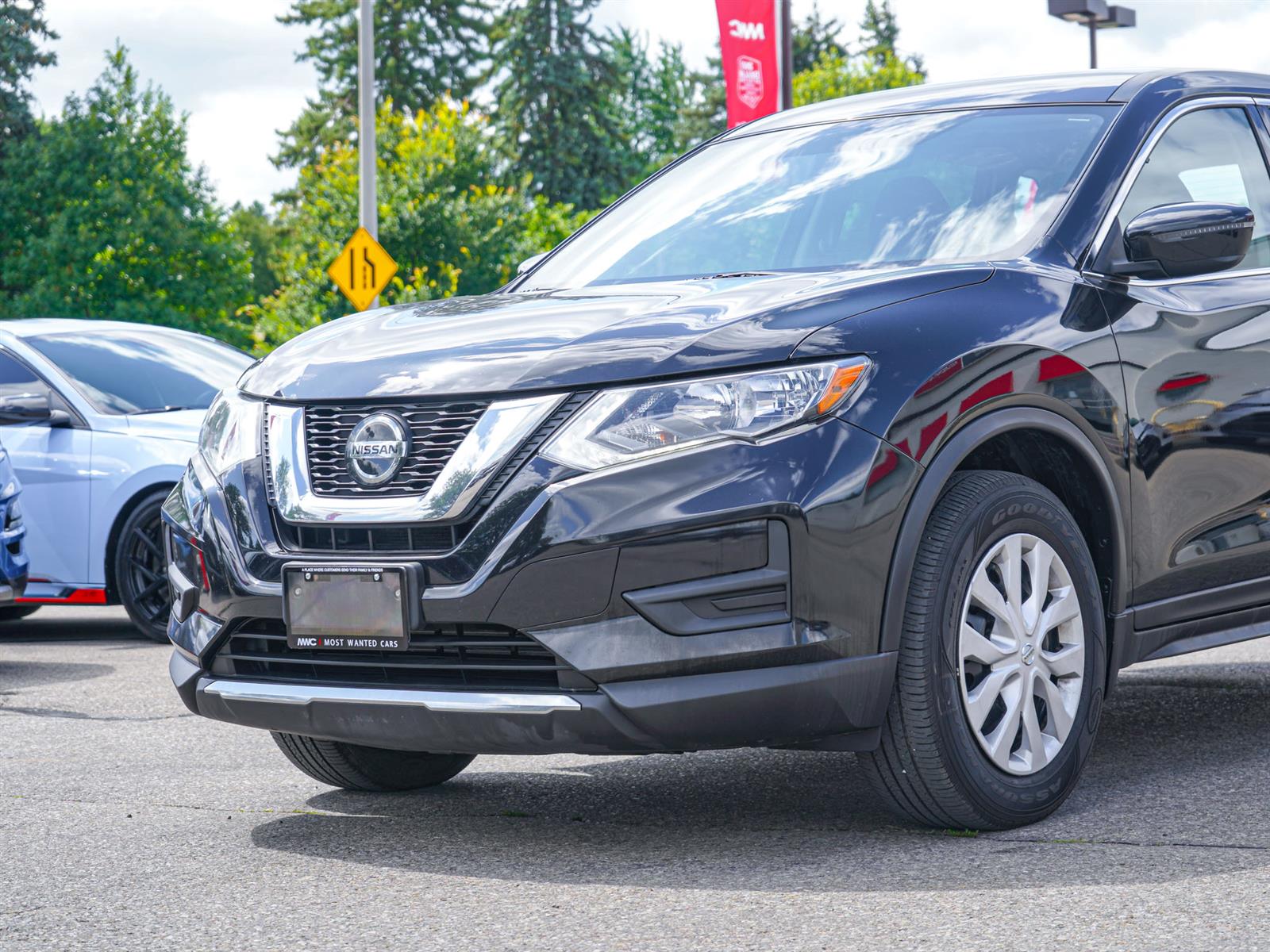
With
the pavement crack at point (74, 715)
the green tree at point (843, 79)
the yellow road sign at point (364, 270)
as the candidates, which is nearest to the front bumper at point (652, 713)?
the pavement crack at point (74, 715)

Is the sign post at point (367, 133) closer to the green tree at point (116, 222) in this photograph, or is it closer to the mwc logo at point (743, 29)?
the mwc logo at point (743, 29)

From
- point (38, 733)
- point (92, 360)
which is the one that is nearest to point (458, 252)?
point (92, 360)

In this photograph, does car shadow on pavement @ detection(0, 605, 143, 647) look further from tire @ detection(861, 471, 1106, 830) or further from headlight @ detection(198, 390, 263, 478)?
tire @ detection(861, 471, 1106, 830)

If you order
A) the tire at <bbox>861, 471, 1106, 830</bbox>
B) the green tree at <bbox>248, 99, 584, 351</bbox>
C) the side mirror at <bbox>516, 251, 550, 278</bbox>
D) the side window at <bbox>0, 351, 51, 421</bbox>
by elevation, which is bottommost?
the tire at <bbox>861, 471, 1106, 830</bbox>

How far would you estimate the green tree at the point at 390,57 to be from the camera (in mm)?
59438

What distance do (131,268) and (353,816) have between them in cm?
4145

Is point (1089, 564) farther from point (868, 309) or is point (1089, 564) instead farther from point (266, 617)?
point (266, 617)

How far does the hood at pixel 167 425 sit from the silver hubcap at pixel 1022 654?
558cm

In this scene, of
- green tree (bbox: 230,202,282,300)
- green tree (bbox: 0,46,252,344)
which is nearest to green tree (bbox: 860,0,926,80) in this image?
green tree (bbox: 230,202,282,300)

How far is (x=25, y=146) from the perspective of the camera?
146 feet

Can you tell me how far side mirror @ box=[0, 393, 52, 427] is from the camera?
329 inches

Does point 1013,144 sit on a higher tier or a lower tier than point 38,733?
higher

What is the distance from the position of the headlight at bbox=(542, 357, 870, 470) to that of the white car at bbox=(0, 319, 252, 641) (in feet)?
17.6

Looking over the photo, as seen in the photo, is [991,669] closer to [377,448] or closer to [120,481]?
[377,448]
